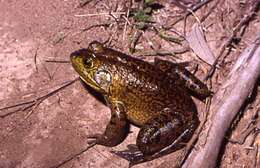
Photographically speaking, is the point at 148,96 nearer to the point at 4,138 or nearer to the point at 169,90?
the point at 169,90

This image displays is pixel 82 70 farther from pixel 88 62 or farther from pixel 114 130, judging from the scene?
pixel 114 130

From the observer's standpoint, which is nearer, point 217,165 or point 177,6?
point 217,165

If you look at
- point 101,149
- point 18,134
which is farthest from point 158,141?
point 18,134

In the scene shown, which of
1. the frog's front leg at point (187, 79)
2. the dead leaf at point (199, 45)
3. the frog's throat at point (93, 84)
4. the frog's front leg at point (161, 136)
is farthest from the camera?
the dead leaf at point (199, 45)

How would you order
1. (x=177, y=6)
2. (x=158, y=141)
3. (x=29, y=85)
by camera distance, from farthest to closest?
1. (x=177, y=6)
2. (x=29, y=85)
3. (x=158, y=141)

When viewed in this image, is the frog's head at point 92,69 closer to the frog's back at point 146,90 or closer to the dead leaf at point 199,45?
the frog's back at point 146,90

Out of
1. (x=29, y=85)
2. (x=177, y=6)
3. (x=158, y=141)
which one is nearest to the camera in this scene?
(x=158, y=141)

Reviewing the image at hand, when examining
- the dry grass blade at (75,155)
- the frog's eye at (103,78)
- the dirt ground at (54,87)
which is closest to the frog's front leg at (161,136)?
the dirt ground at (54,87)

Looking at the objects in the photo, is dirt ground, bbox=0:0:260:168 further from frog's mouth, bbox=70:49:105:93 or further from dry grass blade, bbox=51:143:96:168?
frog's mouth, bbox=70:49:105:93
